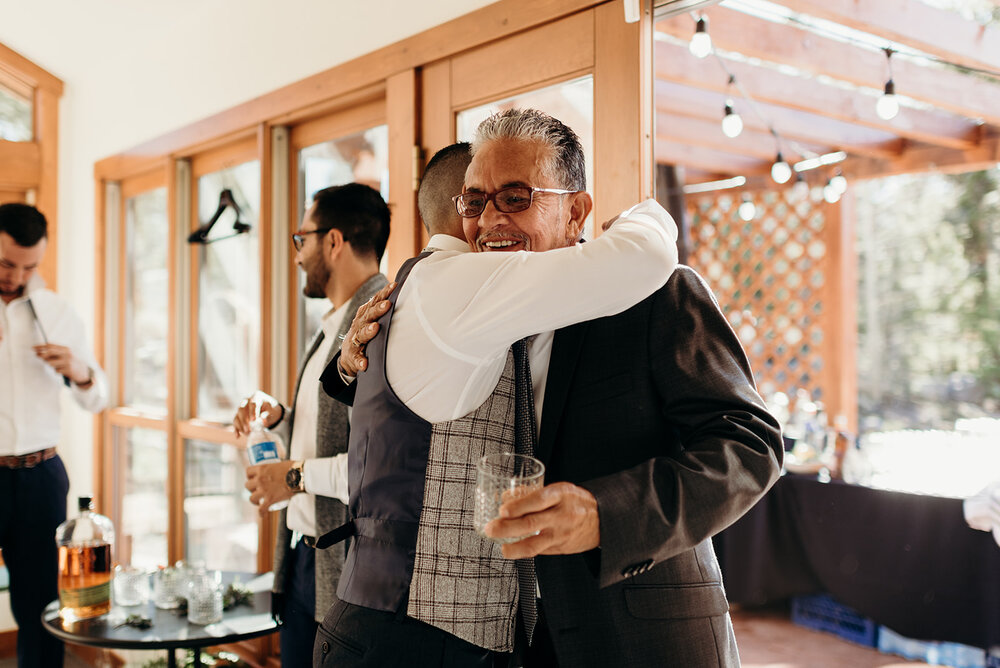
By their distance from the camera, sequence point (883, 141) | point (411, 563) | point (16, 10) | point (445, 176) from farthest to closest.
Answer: point (883, 141), point (16, 10), point (445, 176), point (411, 563)

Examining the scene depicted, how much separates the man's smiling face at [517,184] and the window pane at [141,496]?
3.09 metres

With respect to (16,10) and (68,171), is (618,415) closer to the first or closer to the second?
(16,10)

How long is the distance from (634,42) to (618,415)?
1065 millimetres

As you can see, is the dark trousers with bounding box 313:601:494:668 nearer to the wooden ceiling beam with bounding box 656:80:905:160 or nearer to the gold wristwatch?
the gold wristwatch

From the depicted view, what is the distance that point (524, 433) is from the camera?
3.83 ft

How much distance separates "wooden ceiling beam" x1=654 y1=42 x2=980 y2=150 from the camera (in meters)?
3.82

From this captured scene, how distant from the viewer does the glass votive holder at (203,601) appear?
91.0 inches

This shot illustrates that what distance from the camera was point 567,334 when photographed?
1204 mm

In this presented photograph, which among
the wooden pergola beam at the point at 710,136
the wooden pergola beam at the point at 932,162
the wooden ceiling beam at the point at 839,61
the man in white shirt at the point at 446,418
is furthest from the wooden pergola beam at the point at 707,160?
the man in white shirt at the point at 446,418

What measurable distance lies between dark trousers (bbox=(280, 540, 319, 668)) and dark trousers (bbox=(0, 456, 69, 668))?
4.56 ft

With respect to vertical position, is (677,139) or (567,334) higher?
(677,139)

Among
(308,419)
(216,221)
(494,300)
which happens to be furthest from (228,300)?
(494,300)

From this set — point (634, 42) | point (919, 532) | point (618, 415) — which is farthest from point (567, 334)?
point (919, 532)

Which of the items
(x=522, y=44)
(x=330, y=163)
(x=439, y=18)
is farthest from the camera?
(x=330, y=163)
